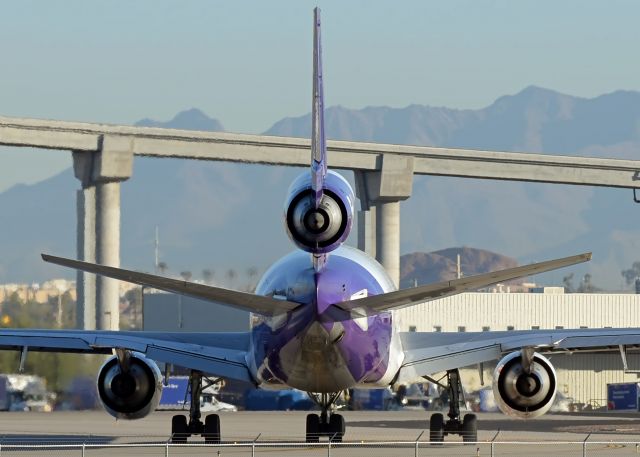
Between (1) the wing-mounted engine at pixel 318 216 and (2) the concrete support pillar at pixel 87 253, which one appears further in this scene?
(2) the concrete support pillar at pixel 87 253

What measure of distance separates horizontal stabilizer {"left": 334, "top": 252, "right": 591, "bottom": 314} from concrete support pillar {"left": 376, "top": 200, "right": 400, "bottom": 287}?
2963 inches

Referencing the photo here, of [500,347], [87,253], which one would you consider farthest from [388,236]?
[500,347]

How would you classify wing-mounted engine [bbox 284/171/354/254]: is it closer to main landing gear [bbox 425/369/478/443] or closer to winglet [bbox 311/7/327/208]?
winglet [bbox 311/7/327/208]

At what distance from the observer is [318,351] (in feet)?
103

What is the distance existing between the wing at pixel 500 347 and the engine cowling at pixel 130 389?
6034 millimetres

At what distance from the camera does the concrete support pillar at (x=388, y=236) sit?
347ft

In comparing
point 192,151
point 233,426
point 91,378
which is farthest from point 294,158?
point 233,426

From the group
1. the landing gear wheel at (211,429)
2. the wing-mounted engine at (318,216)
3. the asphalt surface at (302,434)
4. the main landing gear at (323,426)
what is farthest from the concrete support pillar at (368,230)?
the wing-mounted engine at (318,216)

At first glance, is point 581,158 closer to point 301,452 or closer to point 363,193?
point 363,193

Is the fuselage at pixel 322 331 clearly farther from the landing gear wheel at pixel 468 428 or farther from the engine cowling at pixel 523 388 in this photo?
the landing gear wheel at pixel 468 428

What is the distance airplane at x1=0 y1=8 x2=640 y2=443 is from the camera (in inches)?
1134

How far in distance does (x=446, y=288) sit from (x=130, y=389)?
1132 centimetres

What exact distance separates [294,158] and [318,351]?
6697 centimetres

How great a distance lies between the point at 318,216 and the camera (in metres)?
28.7
